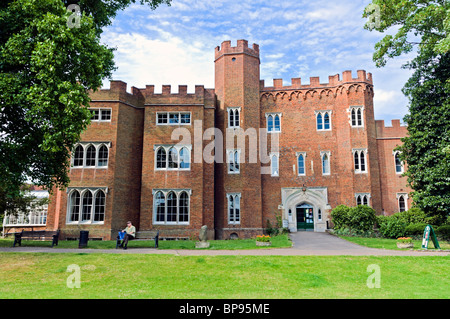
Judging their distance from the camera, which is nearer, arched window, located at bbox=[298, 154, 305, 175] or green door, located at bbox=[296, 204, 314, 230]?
green door, located at bbox=[296, 204, 314, 230]

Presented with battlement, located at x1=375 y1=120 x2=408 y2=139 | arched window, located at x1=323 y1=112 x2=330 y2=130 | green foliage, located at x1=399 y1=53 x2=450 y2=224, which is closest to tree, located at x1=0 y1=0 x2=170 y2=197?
green foliage, located at x1=399 y1=53 x2=450 y2=224

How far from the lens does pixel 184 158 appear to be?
2441 cm

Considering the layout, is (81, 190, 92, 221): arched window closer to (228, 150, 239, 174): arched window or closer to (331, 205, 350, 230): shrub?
(228, 150, 239, 174): arched window

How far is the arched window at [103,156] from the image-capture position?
904 inches

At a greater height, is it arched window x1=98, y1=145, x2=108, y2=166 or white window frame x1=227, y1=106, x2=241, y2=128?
white window frame x1=227, y1=106, x2=241, y2=128

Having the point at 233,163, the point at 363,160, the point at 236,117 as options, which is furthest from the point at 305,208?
the point at 236,117

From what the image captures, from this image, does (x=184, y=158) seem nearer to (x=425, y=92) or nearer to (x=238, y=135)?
(x=238, y=135)

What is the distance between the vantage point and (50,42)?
1109 cm

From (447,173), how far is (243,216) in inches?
520

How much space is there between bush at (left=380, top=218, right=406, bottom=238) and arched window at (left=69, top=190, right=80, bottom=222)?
20.7 meters

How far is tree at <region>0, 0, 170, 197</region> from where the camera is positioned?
36.2ft

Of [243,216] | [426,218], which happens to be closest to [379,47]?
[426,218]

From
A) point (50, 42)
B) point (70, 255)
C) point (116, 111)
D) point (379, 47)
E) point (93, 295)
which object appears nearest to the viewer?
point (93, 295)

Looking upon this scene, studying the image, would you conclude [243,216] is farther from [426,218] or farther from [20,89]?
[20,89]
